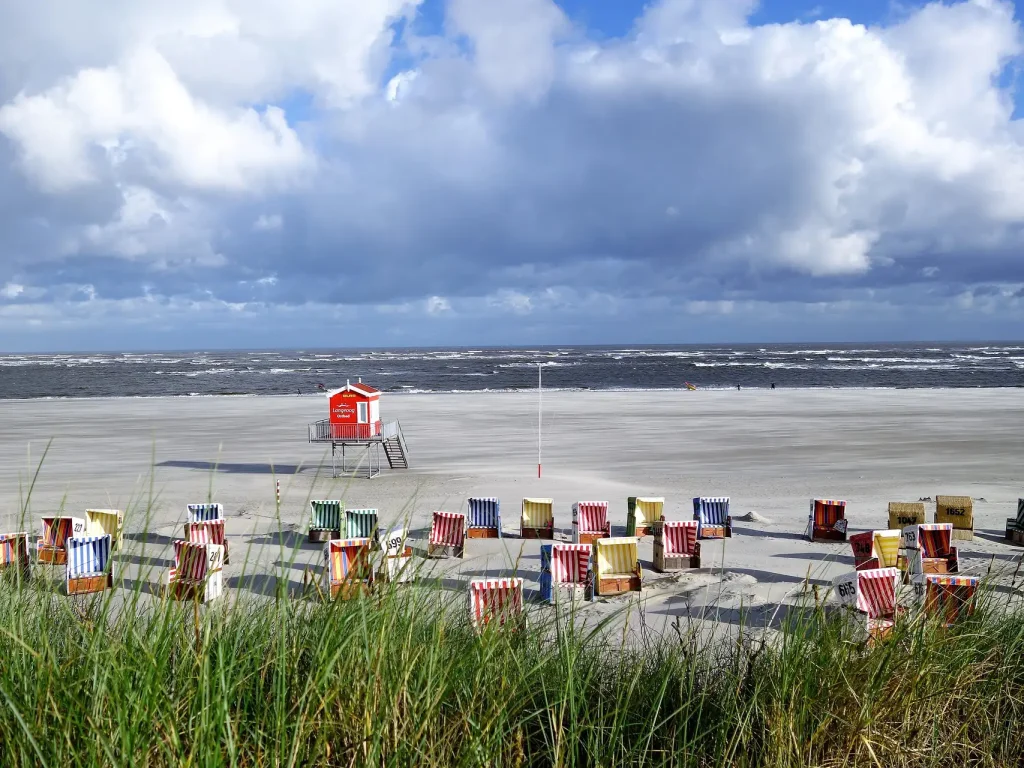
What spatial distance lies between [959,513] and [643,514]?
5.68 metres

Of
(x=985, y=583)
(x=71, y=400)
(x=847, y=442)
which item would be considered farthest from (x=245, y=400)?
(x=985, y=583)

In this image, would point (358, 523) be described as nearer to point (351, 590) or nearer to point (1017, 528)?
point (351, 590)

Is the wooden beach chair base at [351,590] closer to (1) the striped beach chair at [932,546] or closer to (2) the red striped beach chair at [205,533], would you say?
(2) the red striped beach chair at [205,533]

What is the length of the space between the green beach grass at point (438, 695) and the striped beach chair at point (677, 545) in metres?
8.11

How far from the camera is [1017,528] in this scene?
46.9 ft

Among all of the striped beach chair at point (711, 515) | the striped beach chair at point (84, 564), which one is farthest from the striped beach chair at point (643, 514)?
the striped beach chair at point (84, 564)

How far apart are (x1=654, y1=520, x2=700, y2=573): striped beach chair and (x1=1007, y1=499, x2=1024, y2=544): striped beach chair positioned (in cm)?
616

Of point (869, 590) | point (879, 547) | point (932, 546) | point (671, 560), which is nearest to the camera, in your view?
point (869, 590)

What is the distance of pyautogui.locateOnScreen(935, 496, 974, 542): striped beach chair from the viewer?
47.8 feet

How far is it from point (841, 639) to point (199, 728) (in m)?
2.99

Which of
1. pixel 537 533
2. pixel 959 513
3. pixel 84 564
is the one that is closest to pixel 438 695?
pixel 84 564

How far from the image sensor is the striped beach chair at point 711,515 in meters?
14.5

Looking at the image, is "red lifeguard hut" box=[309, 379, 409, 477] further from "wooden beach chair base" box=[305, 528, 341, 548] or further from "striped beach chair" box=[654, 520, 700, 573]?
"striped beach chair" box=[654, 520, 700, 573]

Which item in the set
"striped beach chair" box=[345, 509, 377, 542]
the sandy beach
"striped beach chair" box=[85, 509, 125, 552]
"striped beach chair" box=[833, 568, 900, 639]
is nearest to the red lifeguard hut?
the sandy beach
